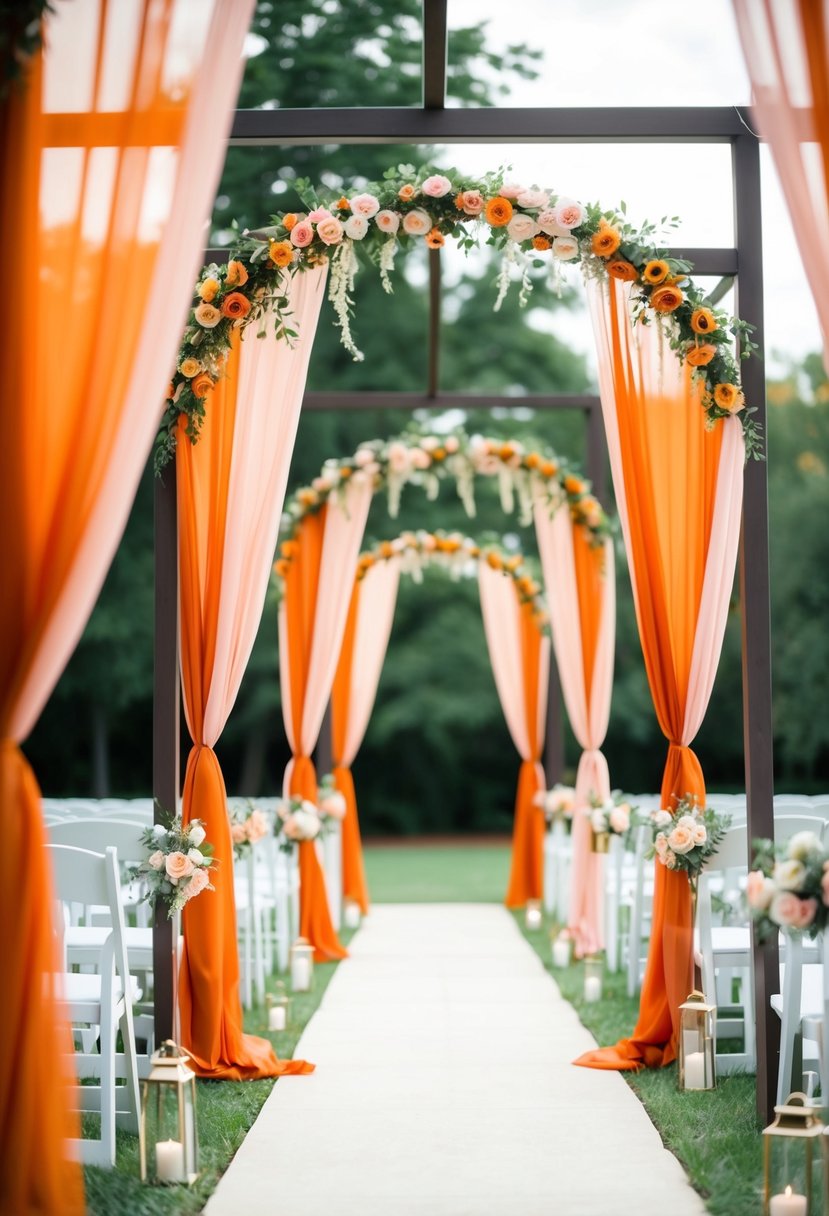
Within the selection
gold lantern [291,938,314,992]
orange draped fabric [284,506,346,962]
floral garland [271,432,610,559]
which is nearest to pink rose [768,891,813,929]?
gold lantern [291,938,314,992]

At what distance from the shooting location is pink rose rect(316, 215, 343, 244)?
470cm

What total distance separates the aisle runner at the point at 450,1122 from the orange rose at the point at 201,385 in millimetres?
2724

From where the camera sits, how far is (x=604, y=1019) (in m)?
6.03

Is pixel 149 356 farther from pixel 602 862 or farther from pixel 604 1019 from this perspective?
pixel 602 862

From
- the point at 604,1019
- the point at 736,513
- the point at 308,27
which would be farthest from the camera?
the point at 308,27

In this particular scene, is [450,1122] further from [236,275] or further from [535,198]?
[535,198]

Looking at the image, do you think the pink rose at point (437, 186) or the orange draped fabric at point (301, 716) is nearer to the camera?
the pink rose at point (437, 186)

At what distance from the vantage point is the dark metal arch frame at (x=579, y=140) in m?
4.57

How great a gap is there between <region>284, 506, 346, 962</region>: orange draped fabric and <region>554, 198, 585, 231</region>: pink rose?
11.7 feet

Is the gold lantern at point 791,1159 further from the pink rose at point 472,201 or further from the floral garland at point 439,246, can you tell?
the pink rose at point 472,201

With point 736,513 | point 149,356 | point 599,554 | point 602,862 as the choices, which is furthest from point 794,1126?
point 599,554

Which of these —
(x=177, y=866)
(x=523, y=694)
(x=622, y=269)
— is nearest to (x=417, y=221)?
(x=622, y=269)

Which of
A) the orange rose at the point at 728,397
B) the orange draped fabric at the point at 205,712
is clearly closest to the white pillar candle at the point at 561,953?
the orange draped fabric at the point at 205,712

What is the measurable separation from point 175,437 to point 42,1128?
2696mm
